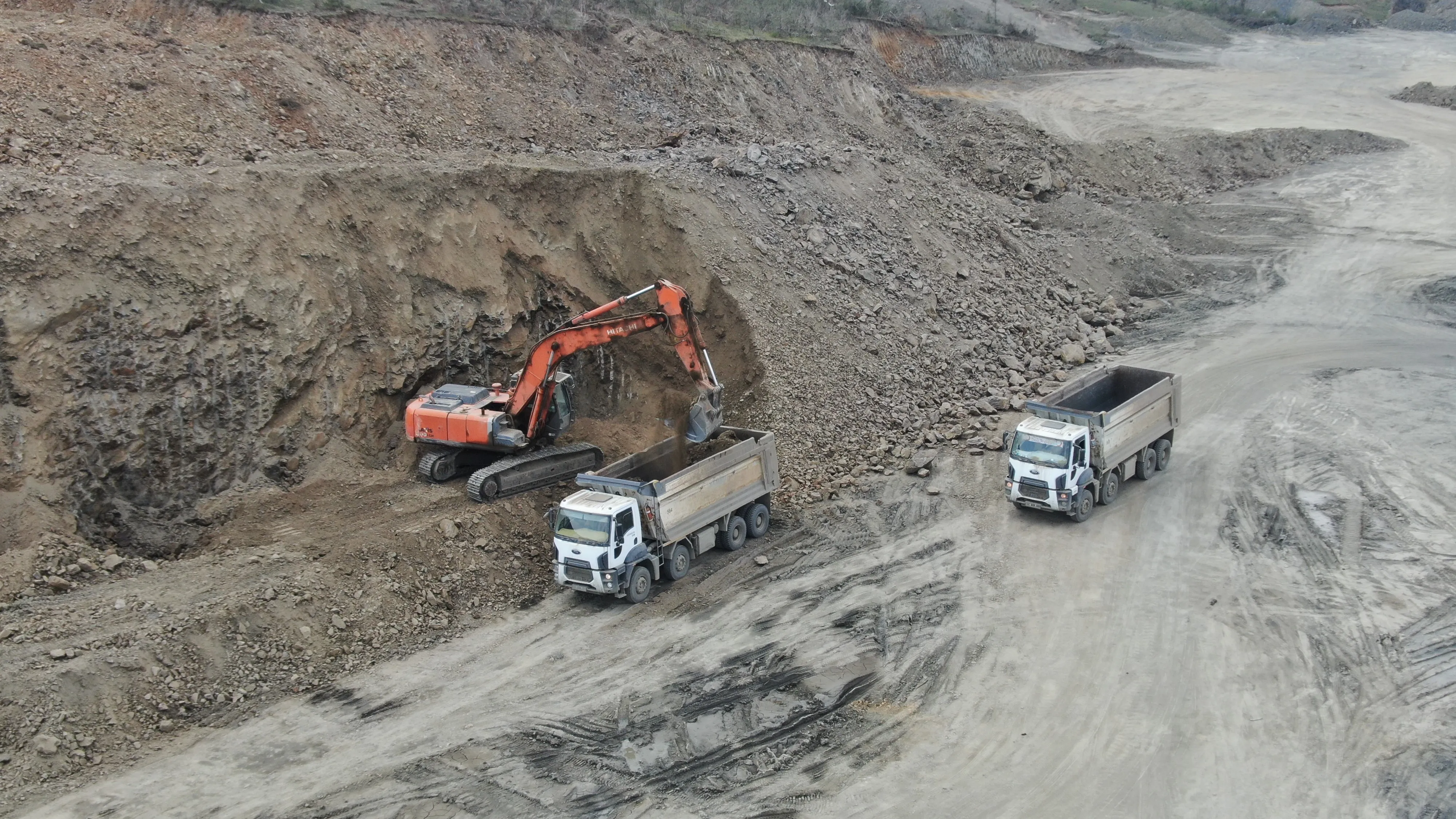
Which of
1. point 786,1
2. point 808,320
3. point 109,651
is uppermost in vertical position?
point 786,1

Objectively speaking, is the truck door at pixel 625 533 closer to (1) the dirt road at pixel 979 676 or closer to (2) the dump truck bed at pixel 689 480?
(2) the dump truck bed at pixel 689 480

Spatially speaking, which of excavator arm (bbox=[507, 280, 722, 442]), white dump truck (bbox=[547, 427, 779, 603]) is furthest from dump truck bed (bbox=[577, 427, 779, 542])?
excavator arm (bbox=[507, 280, 722, 442])

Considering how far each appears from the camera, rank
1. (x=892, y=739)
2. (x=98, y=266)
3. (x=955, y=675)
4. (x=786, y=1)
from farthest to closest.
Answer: (x=786, y=1)
(x=98, y=266)
(x=955, y=675)
(x=892, y=739)

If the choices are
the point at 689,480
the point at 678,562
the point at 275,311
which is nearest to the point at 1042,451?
the point at 689,480

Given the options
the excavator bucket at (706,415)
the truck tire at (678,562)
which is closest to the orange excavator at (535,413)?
the excavator bucket at (706,415)

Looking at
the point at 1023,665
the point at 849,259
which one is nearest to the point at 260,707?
the point at 1023,665

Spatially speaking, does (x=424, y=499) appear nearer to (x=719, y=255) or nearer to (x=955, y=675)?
(x=719, y=255)

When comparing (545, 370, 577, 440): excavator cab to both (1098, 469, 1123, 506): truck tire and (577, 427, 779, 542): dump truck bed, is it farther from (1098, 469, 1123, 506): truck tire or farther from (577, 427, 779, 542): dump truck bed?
(1098, 469, 1123, 506): truck tire

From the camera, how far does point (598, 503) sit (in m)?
17.6

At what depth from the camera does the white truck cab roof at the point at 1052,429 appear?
19.8m

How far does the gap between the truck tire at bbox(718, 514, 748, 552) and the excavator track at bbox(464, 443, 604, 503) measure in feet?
11.4

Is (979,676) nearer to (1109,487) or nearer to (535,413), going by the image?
(1109,487)

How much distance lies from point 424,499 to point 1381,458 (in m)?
17.7

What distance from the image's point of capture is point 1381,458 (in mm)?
21875
